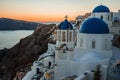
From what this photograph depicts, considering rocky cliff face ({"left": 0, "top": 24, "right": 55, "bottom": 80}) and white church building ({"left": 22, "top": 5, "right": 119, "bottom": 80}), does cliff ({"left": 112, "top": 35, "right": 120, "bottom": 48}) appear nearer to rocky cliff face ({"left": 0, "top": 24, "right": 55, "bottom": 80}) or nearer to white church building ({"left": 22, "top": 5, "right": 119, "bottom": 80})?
white church building ({"left": 22, "top": 5, "right": 119, "bottom": 80})

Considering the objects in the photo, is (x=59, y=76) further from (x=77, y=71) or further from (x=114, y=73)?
→ (x=114, y=73)

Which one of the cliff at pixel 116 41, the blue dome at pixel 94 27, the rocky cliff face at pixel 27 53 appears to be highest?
the blue dome at pixel 94 27

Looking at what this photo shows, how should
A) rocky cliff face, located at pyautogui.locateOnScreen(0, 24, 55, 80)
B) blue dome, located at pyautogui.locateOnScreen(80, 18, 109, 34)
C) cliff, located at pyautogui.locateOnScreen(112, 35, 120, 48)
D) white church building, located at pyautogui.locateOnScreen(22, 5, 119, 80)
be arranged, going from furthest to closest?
rocky cliff face, located at pyautogui.locateOnScreen(0, 24, 55, 80) < cliff, located at pyautogui.locateOnScreen(112, 35, 120, 48) < blue dome, located at pyautogui.locateOnScreen(80, 18, 109, 34) < white church building, located at pyautogui.locateOnScreen(22, 5, 119, 80)

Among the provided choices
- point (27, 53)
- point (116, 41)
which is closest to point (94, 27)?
point (116, 41)

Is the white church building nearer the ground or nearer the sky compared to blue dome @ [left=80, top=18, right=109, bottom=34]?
nearer the ground

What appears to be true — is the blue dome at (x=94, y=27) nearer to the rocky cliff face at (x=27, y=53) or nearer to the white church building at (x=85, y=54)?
the white church building at (x=85, y=54)

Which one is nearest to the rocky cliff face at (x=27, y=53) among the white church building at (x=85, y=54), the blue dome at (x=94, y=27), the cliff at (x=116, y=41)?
the cliff at (x=116, y=41)

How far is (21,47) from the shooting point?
175 feet

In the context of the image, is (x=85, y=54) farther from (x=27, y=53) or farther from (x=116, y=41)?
(x=27, y=53)

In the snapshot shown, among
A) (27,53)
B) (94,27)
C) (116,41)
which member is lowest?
(27,53)

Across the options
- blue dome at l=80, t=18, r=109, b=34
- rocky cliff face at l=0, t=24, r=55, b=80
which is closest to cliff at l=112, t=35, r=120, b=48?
blue dome at l=80, t=18, r=109, b=34

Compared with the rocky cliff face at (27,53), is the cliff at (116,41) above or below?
above

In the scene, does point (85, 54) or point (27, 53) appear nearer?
point (85, 54)

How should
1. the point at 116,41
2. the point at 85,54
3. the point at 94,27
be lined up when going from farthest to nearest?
the point at 116,41 < the point at 94,27 < the point at 85,54
